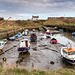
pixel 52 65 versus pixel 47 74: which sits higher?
pixel 47 74

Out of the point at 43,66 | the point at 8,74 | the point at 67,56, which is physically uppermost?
the point at 8,74

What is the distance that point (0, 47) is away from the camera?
25.9 metres

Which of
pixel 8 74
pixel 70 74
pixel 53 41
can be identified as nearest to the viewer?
pixel 8 74

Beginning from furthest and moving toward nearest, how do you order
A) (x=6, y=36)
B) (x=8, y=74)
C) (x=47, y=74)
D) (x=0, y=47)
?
1. (x=6, y=36)
2. (x=0, y=47)
3. (x=47, y=74)
4. (x=8, y=74)

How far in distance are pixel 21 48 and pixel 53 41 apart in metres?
14.1

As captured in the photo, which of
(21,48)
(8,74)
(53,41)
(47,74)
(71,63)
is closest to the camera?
(8,74)

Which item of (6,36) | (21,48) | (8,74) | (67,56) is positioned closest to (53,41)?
(21,48)

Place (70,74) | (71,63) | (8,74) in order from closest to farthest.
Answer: (8,74)
(70,74)
(71,63)

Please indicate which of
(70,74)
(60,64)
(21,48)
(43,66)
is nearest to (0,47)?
(21,48)

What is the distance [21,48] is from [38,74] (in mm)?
13005

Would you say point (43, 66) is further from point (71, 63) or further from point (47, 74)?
point (47, 74)

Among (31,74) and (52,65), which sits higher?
(31,74)

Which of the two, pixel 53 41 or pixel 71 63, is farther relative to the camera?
pixel 53 41

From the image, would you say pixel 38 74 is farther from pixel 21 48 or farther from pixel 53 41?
pixel 53 41
